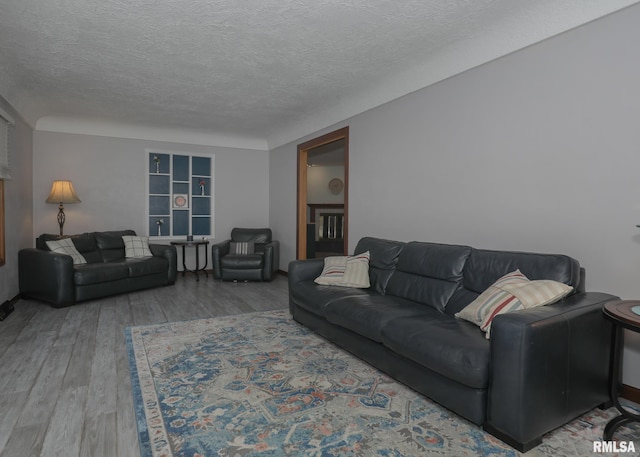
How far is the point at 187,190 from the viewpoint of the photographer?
22.5 ft

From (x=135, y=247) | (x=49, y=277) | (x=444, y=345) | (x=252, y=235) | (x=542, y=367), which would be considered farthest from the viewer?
(x=252, y=235)

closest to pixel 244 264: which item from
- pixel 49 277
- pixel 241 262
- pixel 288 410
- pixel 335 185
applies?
pixel 241 262

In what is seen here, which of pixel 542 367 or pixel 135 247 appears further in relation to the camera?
pixel 135 247

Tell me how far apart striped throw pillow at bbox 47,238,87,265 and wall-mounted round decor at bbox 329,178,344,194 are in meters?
6.42

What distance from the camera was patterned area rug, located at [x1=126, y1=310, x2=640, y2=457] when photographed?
1.83 meters

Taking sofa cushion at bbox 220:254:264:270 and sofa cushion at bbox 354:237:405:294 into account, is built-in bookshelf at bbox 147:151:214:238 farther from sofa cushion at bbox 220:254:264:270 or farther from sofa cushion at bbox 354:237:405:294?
sofa cushion at bbox 354:237:405:294

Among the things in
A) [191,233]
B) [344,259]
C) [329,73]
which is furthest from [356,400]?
[191,233]

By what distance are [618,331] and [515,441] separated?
81cm

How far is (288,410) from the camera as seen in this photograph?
217cm

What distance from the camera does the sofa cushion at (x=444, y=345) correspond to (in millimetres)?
1924

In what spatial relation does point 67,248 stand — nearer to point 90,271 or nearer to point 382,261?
point 90,271

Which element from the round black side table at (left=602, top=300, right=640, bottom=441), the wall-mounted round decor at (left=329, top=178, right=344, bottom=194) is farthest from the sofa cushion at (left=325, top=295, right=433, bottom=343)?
the wall-mounted round decor at (left=329, top=178, right=344, bottom=194)

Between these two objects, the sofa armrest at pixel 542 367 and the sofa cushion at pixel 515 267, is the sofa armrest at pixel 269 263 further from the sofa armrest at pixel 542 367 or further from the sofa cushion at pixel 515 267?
the sofa armrest at pixel 542 367

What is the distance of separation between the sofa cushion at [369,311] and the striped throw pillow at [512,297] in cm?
44
